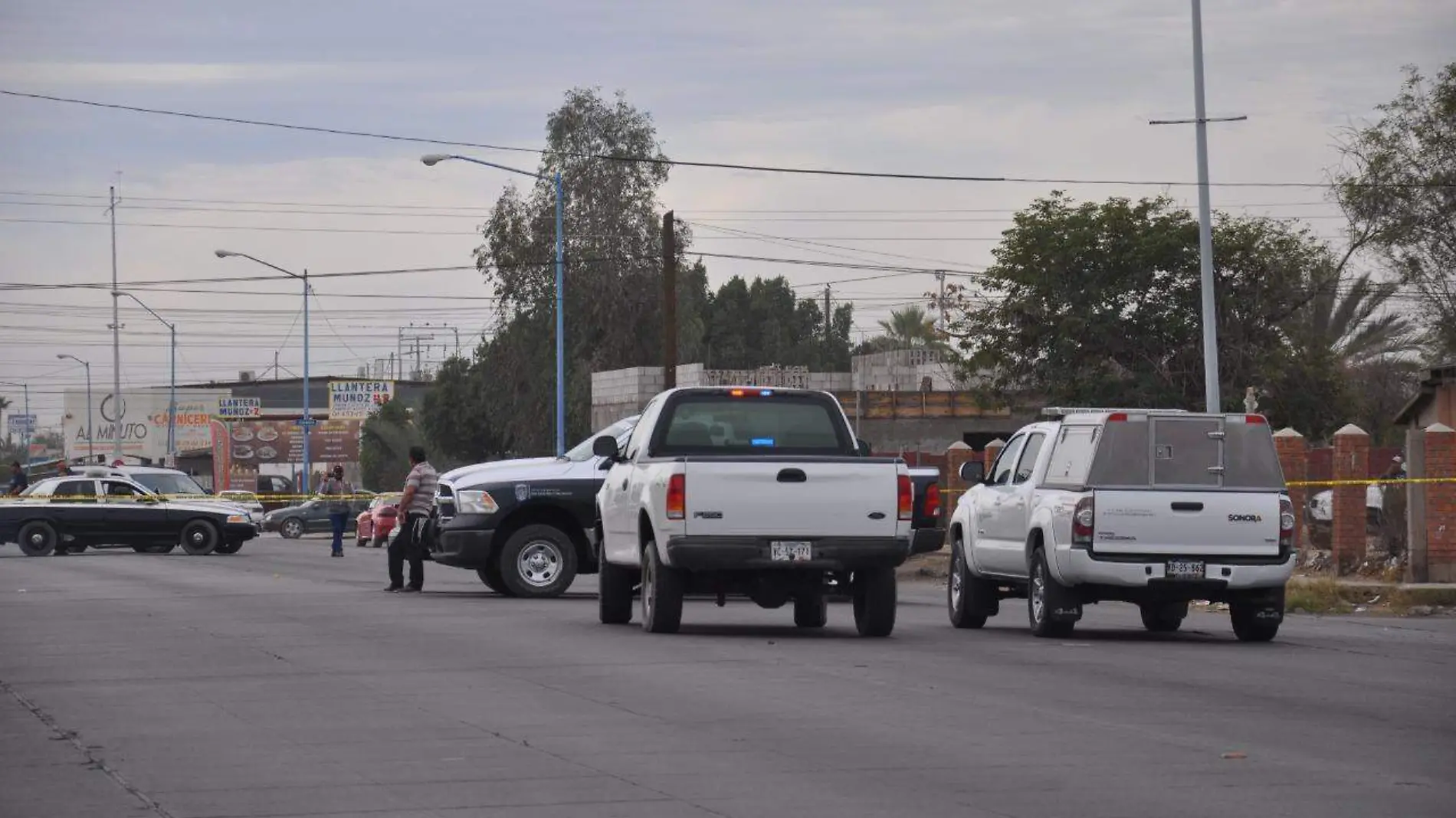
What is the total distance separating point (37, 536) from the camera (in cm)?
4359

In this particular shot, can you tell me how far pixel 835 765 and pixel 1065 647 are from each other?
754cm

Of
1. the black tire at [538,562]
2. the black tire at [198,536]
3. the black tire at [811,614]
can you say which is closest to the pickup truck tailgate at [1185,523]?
the black tire at [811,614]

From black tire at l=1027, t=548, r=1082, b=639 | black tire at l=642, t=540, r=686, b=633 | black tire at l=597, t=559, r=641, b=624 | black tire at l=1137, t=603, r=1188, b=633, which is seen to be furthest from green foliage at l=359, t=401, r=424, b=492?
black tire at l=1027, t=548, r=1082, b=639

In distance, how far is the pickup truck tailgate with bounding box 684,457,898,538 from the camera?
16547 mm

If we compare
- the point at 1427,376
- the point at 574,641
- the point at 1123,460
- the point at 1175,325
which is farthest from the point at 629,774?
the point at 1175,325

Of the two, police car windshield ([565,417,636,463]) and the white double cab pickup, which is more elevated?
police car windshield ([565,417,636,463])

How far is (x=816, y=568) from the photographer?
16906 mm

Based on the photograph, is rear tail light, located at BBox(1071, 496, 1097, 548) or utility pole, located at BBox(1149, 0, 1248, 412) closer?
rear tail light, located at BBox(1071, 496, 1097, 548)

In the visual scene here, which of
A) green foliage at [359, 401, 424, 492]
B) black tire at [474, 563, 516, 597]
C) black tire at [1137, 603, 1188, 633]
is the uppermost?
green foliage at [359, 401, 424, 492]

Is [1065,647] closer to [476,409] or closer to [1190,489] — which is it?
[1190,489]

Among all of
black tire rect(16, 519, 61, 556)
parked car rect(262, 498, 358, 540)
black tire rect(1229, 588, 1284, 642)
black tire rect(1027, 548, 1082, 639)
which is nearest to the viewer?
black tire rect(1027, 548, 1082, 639)

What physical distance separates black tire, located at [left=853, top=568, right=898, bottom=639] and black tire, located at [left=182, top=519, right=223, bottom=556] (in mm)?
28843

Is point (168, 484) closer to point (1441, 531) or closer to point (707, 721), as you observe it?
point (1441, 531)

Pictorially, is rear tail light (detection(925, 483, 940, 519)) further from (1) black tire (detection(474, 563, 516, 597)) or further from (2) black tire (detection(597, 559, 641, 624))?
(2) black tire (detection(597, 559, 641, 624))
